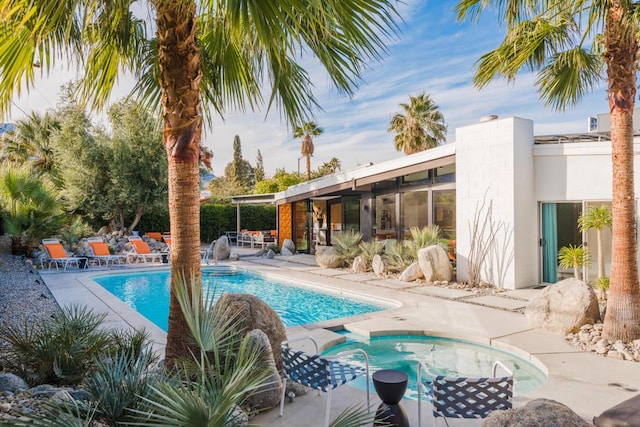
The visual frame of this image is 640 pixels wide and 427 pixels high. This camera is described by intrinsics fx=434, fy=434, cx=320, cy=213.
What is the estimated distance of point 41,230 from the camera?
55.9 ft

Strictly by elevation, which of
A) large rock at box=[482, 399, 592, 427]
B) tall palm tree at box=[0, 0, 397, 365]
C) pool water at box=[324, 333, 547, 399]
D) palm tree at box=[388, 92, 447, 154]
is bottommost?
pool water at box=[324, 333, 547, 399]

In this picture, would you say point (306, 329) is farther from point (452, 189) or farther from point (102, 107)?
point (452, 189)

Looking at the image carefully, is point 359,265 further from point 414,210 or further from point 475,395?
point 475,395

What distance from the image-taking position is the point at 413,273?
12836mm

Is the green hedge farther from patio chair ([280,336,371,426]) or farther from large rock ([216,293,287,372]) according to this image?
patio chair ([280,336,371,426])

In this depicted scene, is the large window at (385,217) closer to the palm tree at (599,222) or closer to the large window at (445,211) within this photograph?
the large window at (445,211)

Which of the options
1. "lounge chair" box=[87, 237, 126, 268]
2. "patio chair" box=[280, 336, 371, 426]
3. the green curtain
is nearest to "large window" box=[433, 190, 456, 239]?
the green curtain

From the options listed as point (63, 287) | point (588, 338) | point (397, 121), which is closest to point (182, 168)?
point (588, 338)

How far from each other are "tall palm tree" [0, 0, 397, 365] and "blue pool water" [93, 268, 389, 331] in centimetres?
405

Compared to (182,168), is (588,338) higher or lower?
lower

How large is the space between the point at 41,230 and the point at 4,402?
1547cm

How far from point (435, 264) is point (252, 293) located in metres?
5.64

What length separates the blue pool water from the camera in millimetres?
10648

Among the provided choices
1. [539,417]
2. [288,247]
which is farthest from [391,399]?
[288,247]
